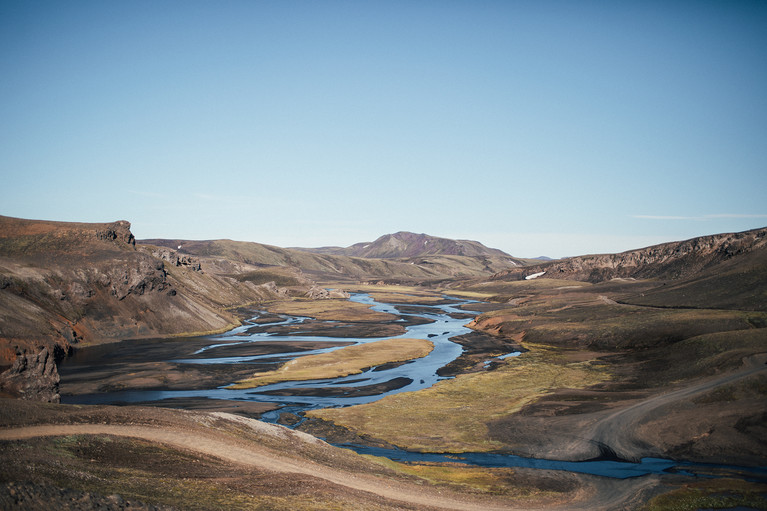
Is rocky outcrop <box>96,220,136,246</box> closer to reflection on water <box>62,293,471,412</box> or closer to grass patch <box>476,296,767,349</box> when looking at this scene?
reflection on water <box>62,293,471,412</box>

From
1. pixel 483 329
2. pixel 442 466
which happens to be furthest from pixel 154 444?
pixel 483 329

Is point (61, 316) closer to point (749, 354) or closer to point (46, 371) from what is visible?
point (46, 371)

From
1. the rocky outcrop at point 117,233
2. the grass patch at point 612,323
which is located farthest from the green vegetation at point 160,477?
the rocky outcrop at point 117,233

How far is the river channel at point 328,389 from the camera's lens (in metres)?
43.6

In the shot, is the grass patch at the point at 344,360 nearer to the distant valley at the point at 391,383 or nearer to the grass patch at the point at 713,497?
the distant valley at the point at 391,383

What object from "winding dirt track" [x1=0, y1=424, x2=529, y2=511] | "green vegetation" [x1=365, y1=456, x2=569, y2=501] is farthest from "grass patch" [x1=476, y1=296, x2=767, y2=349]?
"winding dirt track" [x1=0, y1=424, x2=529, y2=511]

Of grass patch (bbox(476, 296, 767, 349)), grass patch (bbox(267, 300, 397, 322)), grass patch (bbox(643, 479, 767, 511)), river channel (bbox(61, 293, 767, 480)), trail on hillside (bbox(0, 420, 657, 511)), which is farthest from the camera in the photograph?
grass patch (bbox(267, 300, 397, 322))

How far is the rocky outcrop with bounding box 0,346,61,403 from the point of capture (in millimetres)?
52562

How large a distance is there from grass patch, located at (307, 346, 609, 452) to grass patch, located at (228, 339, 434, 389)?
18394 millimetres

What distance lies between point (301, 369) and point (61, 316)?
52.9 m

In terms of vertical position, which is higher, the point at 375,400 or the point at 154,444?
the point at 154,444

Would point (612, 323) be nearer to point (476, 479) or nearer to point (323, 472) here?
point (476, 479)

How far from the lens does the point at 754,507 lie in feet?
105

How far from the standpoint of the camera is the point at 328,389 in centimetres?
7244
